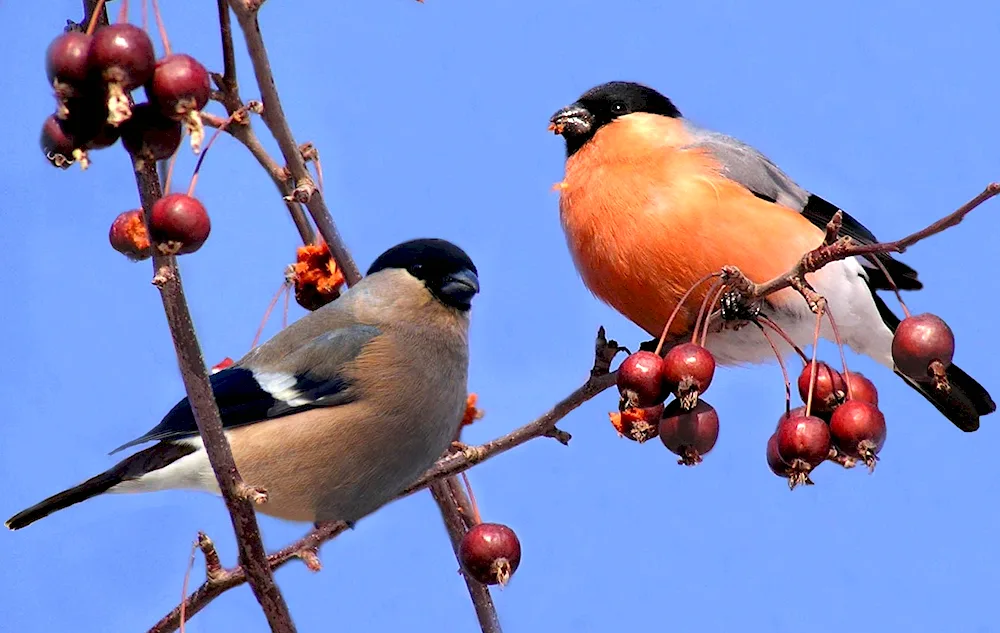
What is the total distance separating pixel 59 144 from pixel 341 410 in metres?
→ 1.55

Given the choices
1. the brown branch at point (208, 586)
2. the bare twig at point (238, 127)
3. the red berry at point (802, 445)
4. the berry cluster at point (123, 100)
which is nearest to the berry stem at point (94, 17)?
the berry cluster at point (123, 100)

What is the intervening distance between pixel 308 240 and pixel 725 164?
4.24 ft

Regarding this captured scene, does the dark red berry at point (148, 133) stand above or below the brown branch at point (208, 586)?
above

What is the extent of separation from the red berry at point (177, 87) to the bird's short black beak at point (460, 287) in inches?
68.1

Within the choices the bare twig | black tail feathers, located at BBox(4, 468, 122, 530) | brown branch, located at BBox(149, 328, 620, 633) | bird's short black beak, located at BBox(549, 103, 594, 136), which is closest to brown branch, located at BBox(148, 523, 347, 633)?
brown branch, located at BBox(149, 328, 620, 633)

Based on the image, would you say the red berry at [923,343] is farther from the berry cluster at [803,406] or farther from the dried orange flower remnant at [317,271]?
the dried orange flower remnant at [317,271]

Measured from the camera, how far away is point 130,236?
247 cm

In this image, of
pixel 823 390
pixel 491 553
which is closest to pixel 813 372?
pixel 823 390

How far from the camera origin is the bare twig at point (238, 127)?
224 cm

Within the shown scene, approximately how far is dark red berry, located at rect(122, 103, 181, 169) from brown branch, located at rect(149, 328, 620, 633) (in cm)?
101

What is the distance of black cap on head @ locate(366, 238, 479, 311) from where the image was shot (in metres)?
3.39

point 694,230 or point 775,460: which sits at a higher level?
point 694,230

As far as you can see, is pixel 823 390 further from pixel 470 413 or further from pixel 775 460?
pixel 470 413

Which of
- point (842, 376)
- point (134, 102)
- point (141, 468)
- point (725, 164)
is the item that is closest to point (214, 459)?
point (134, 102)
